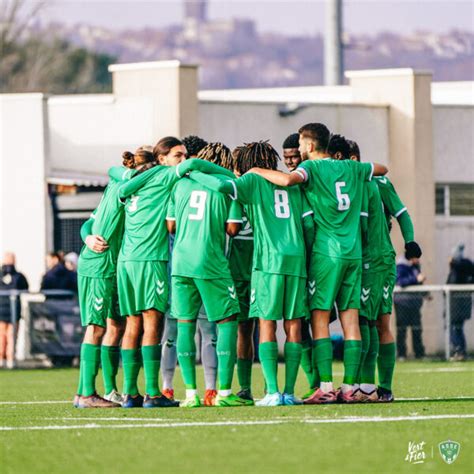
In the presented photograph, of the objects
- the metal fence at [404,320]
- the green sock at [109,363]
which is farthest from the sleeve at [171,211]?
the metal fence at [404,320]

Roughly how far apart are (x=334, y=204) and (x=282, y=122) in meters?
16.7

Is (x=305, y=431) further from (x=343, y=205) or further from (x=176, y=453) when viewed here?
(x=343, y=205)

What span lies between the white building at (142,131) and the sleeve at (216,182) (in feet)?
49.4

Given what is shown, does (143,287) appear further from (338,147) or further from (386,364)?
(386,364)

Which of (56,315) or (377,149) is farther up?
(377,149)

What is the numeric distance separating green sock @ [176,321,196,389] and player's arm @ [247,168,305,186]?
4.07ft

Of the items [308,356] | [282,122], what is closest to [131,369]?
[308,356]

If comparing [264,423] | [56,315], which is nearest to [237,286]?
[264,423]

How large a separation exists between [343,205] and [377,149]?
18.2 m

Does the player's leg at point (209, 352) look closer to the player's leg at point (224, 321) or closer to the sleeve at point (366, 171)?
the player's leg at point (224, 321)

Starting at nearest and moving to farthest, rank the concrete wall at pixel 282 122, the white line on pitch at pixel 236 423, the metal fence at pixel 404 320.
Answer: the white line on pitch at pixel 236 423
the metal fence at pixel 404 320
the concrete wall at pixel 282 122

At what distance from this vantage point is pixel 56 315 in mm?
24391


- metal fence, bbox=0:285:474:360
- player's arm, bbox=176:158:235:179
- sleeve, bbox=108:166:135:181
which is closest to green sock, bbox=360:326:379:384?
player's arm, bbox=176:158:235:179

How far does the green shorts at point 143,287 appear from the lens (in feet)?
41.8
